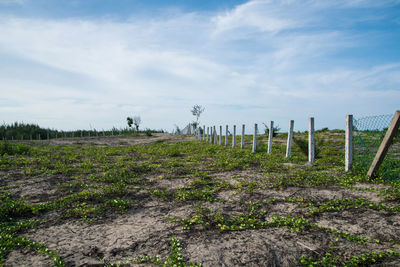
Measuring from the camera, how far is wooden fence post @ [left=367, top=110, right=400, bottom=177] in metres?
5.66

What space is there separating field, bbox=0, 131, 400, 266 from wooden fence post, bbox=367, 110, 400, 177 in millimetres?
358

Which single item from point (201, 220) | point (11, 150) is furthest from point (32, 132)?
point (201, 220)

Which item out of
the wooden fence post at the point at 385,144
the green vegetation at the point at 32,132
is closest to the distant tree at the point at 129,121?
the green vegetation at the point at 32,132

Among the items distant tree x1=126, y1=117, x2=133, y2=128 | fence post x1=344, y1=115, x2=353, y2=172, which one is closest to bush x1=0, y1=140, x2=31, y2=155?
fence post x1=344, y1=115, x2=353, y2=172

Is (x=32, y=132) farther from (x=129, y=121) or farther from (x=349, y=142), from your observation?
(x=349, y=142)

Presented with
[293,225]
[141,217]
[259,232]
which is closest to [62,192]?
[141,217]

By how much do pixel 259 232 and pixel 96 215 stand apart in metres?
2.98

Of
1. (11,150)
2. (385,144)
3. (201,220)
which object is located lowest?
(201,220)

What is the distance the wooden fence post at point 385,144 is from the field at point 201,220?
0.36m

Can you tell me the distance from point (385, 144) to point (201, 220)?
478 cm

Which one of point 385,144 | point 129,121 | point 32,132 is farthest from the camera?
point 129,121

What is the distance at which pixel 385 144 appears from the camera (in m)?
5.86

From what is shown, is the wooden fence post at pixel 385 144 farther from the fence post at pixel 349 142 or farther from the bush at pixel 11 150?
the bush at pixel 11 150

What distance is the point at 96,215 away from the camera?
468cm
